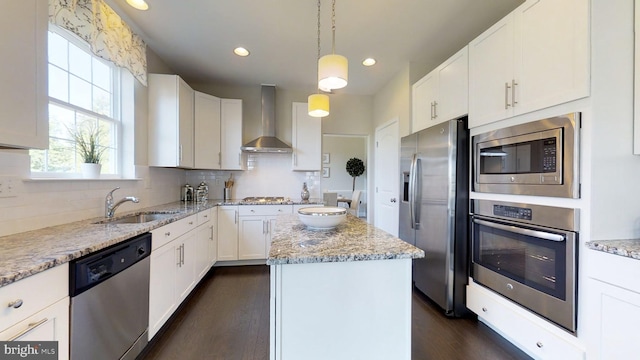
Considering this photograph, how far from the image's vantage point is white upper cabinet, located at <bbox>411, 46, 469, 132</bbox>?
2.22 m

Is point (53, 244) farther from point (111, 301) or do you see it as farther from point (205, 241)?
point (205, 241)

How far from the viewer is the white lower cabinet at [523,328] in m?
1.43

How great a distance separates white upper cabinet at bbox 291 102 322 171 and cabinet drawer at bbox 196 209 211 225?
1440 millimetres

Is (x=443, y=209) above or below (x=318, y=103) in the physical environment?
below

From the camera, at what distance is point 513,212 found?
1737 mm

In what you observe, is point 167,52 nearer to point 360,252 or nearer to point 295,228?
point 295,228

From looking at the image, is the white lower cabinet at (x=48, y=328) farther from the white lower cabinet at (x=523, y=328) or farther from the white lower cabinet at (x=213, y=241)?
the white lower cabinet at (x=523, y=328)

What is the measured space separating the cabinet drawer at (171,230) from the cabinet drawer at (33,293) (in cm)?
73

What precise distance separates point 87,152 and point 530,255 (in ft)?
10.8

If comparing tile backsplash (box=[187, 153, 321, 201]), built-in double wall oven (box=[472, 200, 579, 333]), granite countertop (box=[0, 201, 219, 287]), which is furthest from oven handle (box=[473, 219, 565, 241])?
tile backsplash (box=[187, 153, 321, 201])

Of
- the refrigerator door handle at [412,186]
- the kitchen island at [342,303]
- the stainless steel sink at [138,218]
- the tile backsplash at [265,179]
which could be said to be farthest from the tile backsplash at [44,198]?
the refrigerator door handle at [412,186]

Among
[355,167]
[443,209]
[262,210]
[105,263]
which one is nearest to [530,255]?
[443,209]

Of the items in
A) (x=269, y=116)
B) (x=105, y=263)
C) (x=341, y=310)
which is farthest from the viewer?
(x=269, y=116)

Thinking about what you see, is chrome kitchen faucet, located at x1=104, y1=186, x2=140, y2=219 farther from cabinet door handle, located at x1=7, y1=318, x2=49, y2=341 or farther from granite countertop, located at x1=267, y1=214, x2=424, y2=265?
granite countertop, located at x1=267, y1=214, x2=424, y2=265
